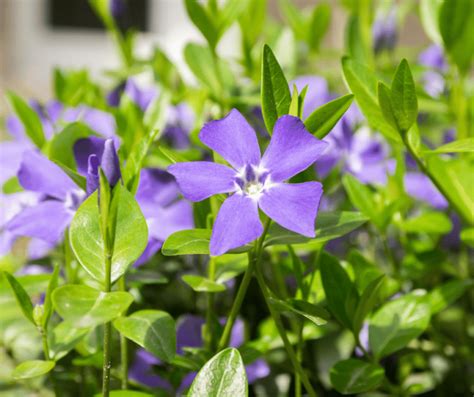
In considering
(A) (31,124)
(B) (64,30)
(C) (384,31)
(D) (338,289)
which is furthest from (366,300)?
(B) (64,30)

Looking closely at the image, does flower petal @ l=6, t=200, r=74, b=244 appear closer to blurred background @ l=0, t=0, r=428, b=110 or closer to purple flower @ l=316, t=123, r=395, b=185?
purple flower @ l=316, t=123, r=395, b=185

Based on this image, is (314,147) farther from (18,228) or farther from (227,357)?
(18,228)

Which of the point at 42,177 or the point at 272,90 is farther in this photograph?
the point at 42,177

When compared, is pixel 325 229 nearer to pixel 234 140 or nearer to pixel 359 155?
pixel 234 140

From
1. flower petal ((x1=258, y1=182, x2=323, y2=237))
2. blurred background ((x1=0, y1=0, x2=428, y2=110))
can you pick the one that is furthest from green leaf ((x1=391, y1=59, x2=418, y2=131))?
blurred background ((x1=0, y1=0, x2=428, y2=110))

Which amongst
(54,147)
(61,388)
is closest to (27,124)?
(54,147)
